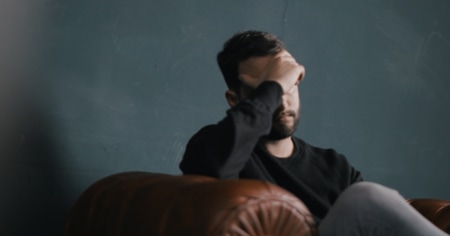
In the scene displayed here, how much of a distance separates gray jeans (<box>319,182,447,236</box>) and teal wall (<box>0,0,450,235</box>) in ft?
2.78

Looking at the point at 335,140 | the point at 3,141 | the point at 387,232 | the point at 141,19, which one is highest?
the point at 141,19

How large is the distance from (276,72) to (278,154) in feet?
0.77

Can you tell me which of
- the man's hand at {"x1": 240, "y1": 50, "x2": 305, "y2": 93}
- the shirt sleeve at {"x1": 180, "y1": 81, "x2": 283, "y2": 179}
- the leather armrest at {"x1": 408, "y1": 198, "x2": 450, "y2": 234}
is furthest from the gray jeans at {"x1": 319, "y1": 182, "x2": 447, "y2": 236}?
the leather armrest at {"x1": 408, "y1": 198, "x2": 450, "y2": 234}

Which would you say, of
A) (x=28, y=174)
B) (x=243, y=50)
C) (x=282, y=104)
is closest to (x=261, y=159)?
(x=282, y=104)

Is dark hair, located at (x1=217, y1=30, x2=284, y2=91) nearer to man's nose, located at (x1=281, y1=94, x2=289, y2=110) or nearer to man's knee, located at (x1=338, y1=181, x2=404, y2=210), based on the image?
man's nose, located at (x1=281, y1=94, x2=289, y2=110)

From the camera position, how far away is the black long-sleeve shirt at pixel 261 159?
1453 millimetres

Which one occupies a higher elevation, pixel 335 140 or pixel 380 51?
pixel 380 51

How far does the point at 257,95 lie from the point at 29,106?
0.59m

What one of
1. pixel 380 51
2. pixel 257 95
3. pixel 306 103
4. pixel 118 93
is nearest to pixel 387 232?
pixel 257 95

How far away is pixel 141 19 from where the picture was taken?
1.93 m

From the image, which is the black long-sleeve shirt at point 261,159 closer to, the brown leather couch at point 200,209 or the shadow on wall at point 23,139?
the brown leather couch at point 200,209

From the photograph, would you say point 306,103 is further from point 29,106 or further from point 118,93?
point 29,106

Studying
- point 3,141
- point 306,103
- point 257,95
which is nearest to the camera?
point 257,95

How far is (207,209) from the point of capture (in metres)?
1.11
